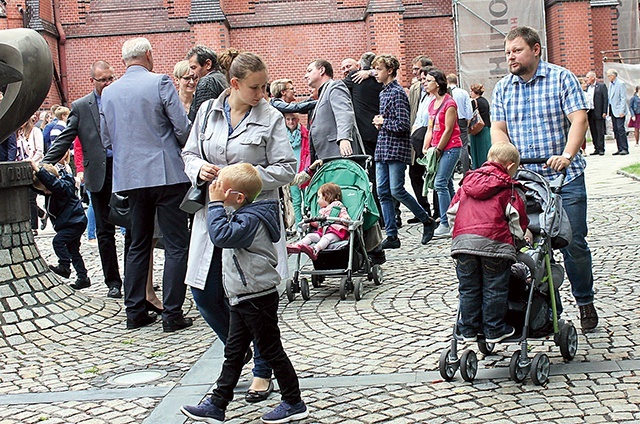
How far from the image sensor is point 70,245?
911 cm

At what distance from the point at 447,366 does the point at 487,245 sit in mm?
723

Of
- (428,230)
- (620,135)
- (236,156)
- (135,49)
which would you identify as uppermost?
(135,49)

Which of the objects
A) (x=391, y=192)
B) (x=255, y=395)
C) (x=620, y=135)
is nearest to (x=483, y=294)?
(x=255, y=395)

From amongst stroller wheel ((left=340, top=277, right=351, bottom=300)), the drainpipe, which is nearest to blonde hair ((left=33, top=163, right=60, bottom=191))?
stroller wheel ((left=340, top=277, right=351, bottom=300))

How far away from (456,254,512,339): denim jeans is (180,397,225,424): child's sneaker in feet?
4.82

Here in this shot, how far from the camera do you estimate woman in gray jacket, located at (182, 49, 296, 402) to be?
5055 millimetres

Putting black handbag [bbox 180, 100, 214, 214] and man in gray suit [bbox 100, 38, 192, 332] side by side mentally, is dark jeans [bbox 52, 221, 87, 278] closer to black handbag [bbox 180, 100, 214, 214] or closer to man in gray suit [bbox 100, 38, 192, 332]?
man in gray suit [bbox 100, 38, 192, 332]

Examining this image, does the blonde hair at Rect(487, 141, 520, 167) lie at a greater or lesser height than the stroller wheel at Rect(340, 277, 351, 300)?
greater

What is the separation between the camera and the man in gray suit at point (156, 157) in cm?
691

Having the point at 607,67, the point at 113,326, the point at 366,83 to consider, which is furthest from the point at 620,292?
the point at 607,67

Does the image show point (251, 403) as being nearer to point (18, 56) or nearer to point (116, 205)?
point (116, 205)

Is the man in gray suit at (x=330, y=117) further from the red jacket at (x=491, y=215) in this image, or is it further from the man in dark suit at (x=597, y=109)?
the man in dark suit at (x=597, y=109)

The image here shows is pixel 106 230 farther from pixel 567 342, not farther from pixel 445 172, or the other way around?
pixel 567 342

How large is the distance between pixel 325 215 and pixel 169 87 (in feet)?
6.31
